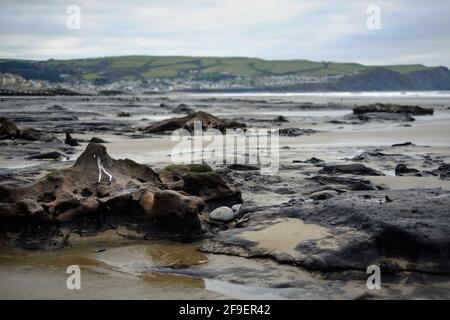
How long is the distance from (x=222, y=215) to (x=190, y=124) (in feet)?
51.7

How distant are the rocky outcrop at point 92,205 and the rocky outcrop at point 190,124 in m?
15.0

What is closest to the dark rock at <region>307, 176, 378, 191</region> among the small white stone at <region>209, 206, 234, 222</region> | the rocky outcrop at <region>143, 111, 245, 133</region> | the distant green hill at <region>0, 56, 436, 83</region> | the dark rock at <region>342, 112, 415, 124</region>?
the small white stone at <region>209, 206, 234, 222</region>

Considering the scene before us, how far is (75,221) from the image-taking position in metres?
6.28

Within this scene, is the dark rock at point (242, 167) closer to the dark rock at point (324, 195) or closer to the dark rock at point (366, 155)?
the dark rock at point (366, 155)

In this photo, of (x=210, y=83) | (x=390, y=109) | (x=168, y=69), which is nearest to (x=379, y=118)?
(x=390, y=109)

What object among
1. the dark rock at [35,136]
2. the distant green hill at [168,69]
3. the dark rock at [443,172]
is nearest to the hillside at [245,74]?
the distant green hill at [168,69]

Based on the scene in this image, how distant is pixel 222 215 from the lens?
6871 mm

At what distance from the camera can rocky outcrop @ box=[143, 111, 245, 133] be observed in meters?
22.0

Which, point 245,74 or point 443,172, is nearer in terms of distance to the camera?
point 443,172

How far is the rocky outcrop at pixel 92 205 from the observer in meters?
6.08

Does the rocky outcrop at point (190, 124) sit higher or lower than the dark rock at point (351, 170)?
higher

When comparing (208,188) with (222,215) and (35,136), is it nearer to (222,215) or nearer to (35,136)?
(222,215)

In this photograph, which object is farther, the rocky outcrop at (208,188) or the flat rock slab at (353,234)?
the rocky outcrop at (208,188)

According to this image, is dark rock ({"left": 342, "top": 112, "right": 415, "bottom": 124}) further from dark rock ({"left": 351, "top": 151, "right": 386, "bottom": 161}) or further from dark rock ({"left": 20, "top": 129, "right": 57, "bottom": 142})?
dark rock ({"left": 20, "top": 129, "right": 57, "bottom": 142})
